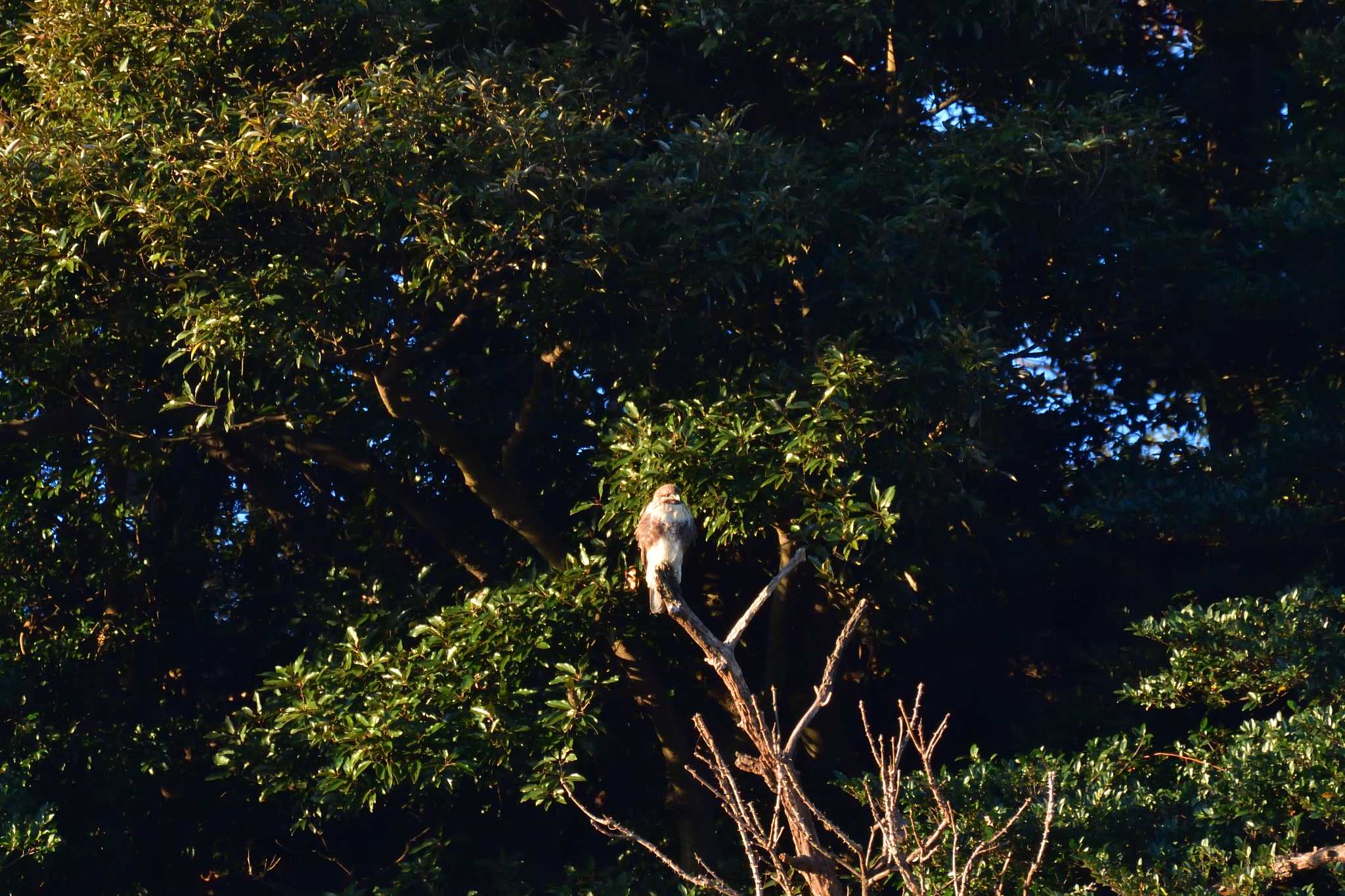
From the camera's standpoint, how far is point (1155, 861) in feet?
17.7

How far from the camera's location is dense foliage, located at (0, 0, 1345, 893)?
6.54 metres

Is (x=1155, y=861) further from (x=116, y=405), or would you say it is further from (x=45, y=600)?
(x=45, y=600)

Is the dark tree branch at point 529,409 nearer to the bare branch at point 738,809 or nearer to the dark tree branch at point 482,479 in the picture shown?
the dark tree branch at point 482,479

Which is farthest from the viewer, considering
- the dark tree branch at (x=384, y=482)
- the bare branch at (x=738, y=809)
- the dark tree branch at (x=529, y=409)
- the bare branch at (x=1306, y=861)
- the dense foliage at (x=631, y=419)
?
the dark tree branch at (x=384, y=482)

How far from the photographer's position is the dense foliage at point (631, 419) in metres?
6.54

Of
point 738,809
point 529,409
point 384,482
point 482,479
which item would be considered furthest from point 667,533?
point 384,482

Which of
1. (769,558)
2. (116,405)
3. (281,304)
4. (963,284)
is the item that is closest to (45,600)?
(116,405)

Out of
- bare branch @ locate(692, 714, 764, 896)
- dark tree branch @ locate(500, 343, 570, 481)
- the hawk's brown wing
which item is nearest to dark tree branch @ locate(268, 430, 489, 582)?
dark tree branch @ locate(500, 343, 570, 481)

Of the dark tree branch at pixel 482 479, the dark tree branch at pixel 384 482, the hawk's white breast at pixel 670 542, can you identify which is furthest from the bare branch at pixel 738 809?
the dark tree branch at pixel 384 482

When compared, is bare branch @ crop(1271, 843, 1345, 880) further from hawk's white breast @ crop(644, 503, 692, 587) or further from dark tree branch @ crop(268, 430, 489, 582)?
dark tree branch @ crop(268, 430, 489, 582)

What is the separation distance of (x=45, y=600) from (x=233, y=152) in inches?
166

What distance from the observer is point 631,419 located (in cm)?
705

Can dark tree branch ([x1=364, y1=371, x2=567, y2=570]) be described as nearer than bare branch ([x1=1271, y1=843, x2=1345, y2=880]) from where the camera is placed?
No

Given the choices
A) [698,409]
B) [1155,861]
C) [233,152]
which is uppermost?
[233,152]
